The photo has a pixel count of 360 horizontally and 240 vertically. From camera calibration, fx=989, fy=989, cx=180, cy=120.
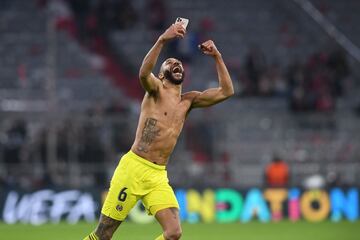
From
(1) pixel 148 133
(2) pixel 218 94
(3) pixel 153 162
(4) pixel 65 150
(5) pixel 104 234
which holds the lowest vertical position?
(4) pixel 65 150

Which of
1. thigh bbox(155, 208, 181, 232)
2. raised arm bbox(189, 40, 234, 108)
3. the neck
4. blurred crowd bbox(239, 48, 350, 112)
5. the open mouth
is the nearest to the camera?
thigh bbox(155, 208, 181, 232)

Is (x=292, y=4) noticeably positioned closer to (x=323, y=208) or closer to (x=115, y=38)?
(x=115, y=38)

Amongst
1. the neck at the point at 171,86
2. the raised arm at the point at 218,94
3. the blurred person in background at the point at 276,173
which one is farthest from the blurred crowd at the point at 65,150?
the neck at the point at 171,86

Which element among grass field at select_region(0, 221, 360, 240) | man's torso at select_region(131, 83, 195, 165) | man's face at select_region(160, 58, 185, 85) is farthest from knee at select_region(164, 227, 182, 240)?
grass field at select_region(0, 221, 360, 240)

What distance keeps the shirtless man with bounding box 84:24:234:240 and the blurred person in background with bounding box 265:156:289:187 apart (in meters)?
11.9

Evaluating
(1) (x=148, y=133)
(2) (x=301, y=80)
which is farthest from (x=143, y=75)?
(2) (x=301, y=80)

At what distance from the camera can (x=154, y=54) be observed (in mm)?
10586

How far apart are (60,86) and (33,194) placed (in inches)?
212

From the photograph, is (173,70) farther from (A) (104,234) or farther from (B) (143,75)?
(A) (104,234)

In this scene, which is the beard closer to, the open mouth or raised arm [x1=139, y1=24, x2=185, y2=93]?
the open mouth

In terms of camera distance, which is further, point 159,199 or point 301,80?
point 301,80

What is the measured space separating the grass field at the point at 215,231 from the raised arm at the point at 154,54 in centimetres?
656

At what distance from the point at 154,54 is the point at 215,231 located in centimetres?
899

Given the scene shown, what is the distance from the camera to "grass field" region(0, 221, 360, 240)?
1723 cm
